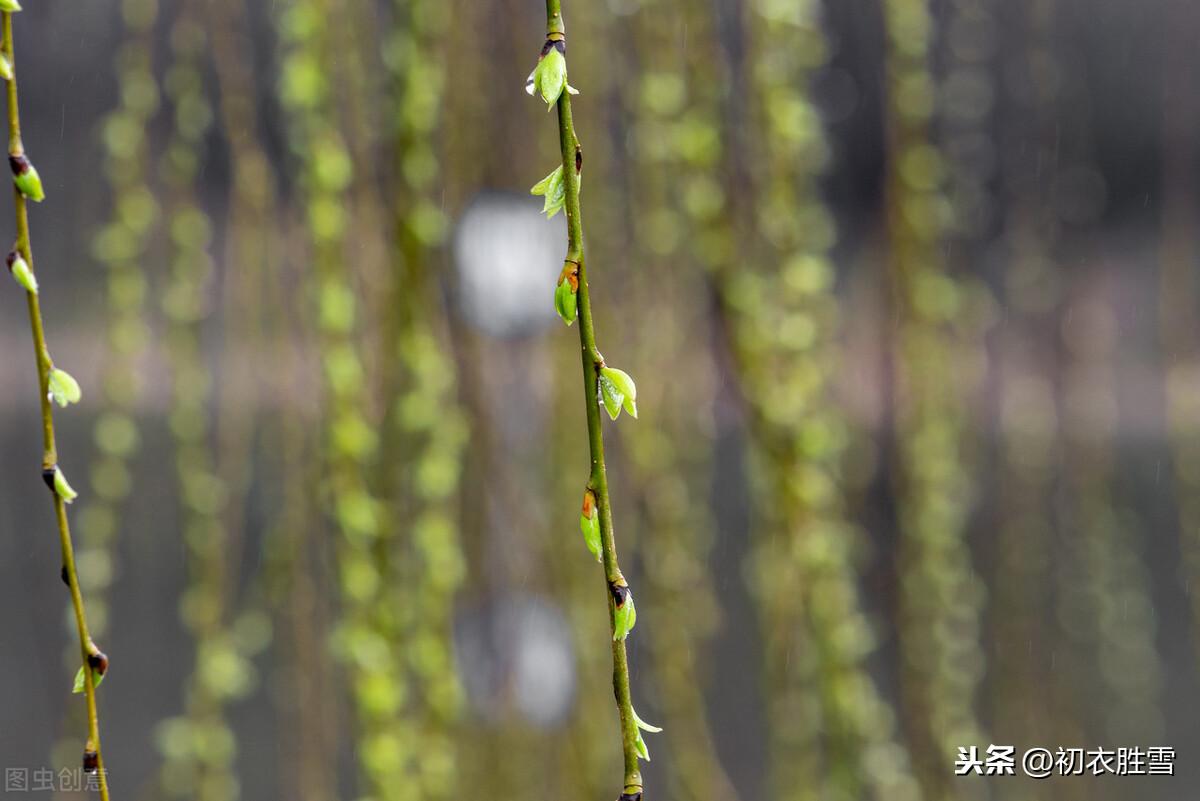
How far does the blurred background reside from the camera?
0.98m

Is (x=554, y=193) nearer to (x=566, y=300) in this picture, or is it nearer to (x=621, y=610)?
(x=566, y=300)

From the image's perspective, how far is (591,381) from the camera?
0.35 meters

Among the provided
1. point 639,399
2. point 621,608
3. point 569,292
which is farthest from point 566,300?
point 639,399

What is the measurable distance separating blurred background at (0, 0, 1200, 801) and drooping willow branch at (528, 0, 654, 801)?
0.58 meters

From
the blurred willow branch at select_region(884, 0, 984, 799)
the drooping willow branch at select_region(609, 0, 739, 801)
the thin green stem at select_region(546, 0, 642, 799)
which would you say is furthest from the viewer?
the blurred willow branch at select_region(884, 0, 984, 799)

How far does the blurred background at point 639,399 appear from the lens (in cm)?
98

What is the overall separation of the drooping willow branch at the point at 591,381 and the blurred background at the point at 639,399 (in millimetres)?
583

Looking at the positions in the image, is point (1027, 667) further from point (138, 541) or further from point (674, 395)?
point (138, 541)

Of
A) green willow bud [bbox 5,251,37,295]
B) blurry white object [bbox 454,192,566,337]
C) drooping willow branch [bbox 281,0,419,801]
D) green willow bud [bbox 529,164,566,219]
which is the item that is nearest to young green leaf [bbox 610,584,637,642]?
green willow bud [bbox 529,164,566,219]

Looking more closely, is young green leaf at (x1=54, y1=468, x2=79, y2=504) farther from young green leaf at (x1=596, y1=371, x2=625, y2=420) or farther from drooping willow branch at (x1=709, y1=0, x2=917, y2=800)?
drooping willow branch at (x1=709, y1=0, x2=917, y2=800)

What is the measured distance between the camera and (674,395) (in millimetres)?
1152

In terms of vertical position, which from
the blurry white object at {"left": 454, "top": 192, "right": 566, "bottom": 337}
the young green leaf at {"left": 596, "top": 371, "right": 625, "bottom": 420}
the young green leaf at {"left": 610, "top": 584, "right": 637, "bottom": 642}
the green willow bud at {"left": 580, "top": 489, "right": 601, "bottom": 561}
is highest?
the blurry white object at {"left": 454, "top": 192, "right": 566, "bottom": 337}

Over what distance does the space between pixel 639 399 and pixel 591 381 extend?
768 millimetres

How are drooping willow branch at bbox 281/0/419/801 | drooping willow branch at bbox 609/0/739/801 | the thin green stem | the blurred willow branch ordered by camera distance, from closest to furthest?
the thin green stem, drooping willow branch at bbox 281/0/419/801, drooping willow branch at bbox 609/0/739/801, the blurred willow branch
